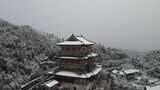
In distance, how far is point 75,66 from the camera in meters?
18.8

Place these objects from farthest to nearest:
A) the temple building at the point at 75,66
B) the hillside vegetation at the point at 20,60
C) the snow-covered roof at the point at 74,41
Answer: the hillside vegetation at the point at 20,60, the snow-covered roof at the point at 74,41, the temple building at the point at 75,66

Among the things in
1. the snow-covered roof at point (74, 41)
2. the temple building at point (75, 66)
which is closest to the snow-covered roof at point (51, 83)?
the temple building at point (75, 66)

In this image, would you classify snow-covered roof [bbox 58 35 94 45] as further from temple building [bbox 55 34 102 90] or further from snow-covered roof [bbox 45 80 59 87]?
snow-covered roof [bbox 45 80 59 87]

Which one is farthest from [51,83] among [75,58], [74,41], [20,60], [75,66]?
[20,60]

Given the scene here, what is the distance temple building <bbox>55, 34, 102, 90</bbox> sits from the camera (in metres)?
17.8

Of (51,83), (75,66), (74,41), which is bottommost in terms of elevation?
(51,83)

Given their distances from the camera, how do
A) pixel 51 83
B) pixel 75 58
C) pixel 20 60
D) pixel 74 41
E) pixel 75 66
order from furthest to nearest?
pixel 20 60, pixel 74 41, pixel 75 66, pixel 75 58, pixel 51 83

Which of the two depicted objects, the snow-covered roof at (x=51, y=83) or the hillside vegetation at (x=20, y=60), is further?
the hillside vegetation at (x=20, y=60)

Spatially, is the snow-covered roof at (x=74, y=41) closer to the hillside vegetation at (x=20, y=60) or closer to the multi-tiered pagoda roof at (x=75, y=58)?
the multi-tiered pagoda roof at (x=75, y=58)

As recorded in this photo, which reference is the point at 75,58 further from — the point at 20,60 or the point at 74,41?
the point at 20,60

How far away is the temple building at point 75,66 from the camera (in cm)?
1778

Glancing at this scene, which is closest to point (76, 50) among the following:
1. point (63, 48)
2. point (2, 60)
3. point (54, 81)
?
point (63, 48)

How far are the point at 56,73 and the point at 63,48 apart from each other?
126 inches

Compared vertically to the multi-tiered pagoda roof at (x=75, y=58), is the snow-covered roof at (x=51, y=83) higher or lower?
lower
